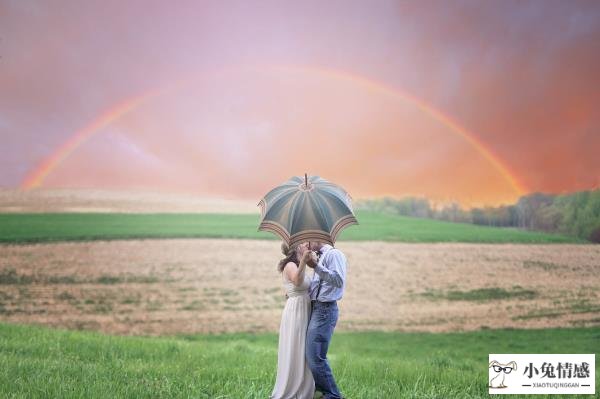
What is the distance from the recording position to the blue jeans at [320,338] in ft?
17.9

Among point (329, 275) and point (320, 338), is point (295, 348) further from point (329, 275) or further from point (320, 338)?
point (329, 275)

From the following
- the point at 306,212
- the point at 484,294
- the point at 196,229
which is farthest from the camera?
the point at 196,229

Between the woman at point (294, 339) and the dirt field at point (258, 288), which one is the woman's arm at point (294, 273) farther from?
the dirt field at point (258, 288)

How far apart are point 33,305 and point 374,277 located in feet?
50.4

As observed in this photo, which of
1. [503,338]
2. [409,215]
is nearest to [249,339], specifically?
[503,338]

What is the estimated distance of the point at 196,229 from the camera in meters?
42.1

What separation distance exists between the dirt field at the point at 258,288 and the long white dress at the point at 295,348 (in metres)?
15.5

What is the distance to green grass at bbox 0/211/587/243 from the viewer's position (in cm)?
3453

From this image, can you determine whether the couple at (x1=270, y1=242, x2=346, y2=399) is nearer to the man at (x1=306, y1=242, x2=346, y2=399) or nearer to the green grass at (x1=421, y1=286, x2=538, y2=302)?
the man at (x1=306, y1=242, x2=346, y2=399)

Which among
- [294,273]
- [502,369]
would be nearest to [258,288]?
[502,369]

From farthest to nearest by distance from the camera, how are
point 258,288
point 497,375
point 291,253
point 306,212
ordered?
1. point 258,288
2. point 497,375
3. point 291,253
4. point 306,212

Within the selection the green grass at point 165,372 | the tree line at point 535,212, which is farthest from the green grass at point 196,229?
the green grass at point 165,372

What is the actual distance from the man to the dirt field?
15.7 meters

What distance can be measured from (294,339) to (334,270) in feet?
2.78
